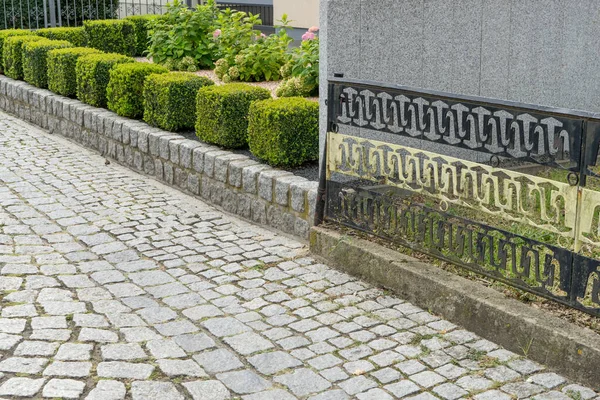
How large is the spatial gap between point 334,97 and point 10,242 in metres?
2.80

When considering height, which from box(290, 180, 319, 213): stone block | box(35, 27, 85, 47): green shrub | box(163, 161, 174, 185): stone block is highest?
box(35, 27, 85, 47): green shrub

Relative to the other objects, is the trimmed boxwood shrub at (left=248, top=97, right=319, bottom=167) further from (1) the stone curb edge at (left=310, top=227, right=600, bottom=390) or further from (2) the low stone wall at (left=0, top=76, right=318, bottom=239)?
(1) the stone curb edge at (left=310, top=227, right=600, bottom=390)

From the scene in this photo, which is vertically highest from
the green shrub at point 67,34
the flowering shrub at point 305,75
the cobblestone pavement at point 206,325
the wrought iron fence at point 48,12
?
the wrought iron fence at point 48,12

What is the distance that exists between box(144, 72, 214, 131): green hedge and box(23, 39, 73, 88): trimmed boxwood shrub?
345 cm

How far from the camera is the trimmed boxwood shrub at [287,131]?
22.4ft

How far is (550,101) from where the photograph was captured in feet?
25.2

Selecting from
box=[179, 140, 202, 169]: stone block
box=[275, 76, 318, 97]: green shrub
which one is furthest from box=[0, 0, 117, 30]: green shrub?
box=[179, 140, 202, 169]: stone block

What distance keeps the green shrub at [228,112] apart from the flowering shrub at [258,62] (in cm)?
234

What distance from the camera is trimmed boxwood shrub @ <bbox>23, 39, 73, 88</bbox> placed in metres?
11.3

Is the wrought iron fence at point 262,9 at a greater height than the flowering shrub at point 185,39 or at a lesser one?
greater

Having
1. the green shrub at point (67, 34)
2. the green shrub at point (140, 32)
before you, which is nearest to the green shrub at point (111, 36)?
the green shrub at point (140, 32)

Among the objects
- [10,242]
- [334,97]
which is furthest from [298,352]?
[10,242]

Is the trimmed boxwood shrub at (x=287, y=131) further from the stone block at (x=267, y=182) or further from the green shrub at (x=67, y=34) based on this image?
the green shrub at (x=67, y=34)

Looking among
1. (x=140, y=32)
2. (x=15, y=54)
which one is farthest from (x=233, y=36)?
(x=15, y=54)
